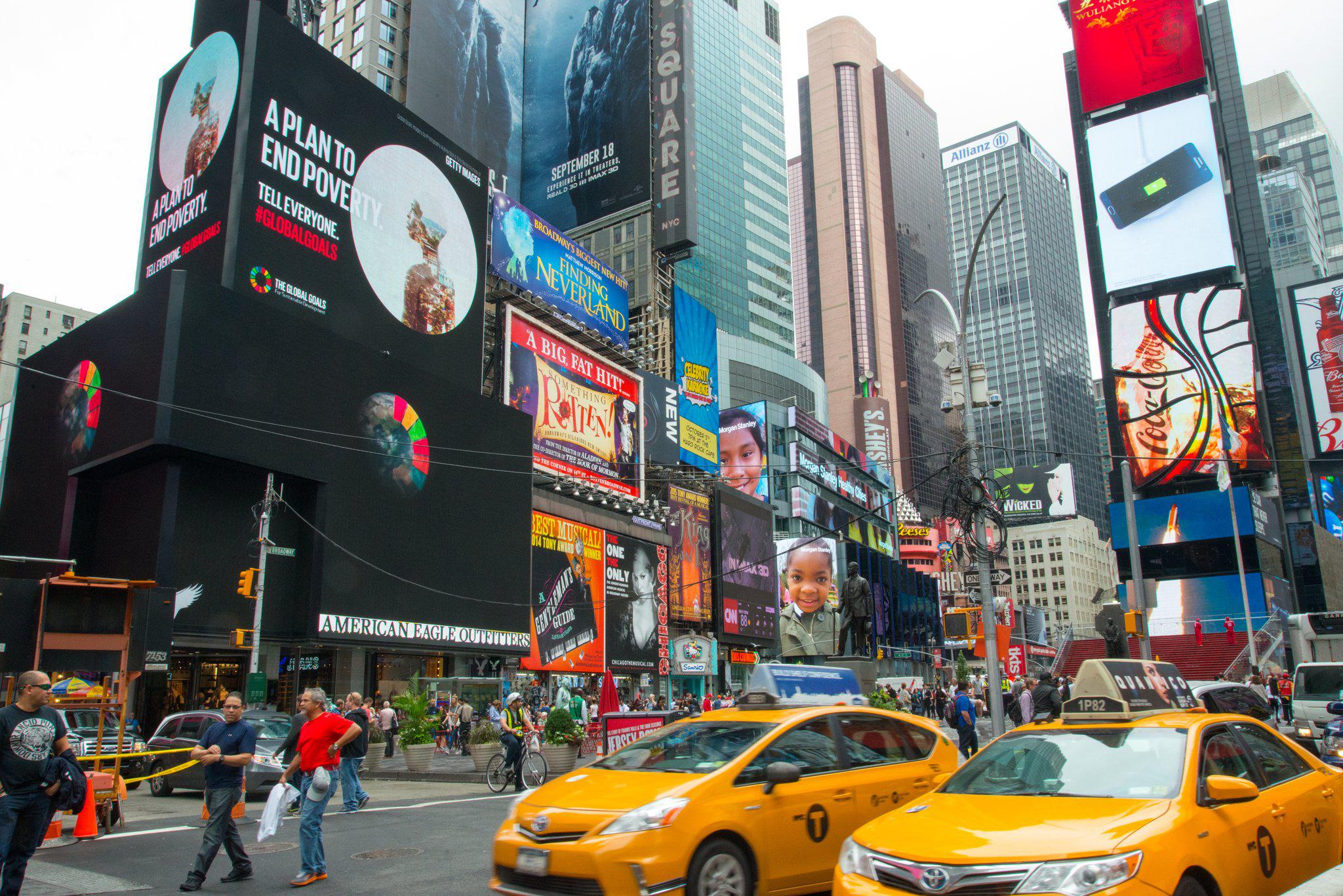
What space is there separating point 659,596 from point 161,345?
108 feet

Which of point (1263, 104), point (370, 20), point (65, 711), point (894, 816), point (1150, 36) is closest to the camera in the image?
point (894, 816)

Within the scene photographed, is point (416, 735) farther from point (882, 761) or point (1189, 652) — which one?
point (1189, 652)

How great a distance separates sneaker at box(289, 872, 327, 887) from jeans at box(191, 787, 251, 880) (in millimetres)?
581

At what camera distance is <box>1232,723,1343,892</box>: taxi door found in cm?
594

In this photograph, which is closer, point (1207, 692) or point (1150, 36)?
point (1207, 692)

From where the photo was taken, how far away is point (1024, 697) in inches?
781

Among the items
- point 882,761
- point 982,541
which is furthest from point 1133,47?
point 882,761

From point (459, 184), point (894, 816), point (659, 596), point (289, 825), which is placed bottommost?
point (289, 825)

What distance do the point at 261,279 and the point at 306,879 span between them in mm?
27654

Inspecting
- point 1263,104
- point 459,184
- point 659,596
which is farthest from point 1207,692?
point 1263,104

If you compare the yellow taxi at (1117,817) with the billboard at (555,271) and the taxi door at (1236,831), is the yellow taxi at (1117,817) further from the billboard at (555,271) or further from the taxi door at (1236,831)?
the billboard at (555,271)

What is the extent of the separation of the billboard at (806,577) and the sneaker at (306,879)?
68.7 meters

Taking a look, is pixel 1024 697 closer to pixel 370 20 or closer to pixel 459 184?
pixel 459 184

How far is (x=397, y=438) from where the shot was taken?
36531 mm
